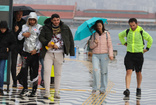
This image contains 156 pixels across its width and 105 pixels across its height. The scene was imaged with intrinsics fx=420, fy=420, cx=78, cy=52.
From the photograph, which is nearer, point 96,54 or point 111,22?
point 96,54

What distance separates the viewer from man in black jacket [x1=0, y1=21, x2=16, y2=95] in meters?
6.73

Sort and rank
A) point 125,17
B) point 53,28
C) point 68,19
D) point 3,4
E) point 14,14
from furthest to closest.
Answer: point 125,17
point 68,19
point 14,14
point 3,4
point 53,28

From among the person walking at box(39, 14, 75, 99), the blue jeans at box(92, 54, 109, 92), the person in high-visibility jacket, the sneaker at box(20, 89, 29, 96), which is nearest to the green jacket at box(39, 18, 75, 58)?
the person walking at box(39, 14, 75, 99)

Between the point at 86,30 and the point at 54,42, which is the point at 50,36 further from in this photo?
the point at 86,30

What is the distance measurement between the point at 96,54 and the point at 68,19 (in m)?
173

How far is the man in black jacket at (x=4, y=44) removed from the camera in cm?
673

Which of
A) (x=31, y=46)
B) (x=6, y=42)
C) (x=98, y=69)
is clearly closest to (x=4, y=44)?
(x=6, y=42)

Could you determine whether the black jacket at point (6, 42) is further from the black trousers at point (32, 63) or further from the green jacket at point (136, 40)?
the green jacket at point (136, 40)

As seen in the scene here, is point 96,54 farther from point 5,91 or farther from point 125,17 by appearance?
point 125,17

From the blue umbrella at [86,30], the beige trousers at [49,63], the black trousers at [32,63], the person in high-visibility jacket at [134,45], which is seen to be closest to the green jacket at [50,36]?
the beige trousers at [49,63]

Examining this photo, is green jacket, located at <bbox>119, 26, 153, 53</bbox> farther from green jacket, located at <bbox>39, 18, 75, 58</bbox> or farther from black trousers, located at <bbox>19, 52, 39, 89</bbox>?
black trousers, located at <bbox>19, 52, 39, 89</bbox>

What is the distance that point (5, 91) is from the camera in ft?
23.6

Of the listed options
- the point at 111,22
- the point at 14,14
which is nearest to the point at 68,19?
the point at 111,22

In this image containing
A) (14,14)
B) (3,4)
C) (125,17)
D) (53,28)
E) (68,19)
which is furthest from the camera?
(125,17)
